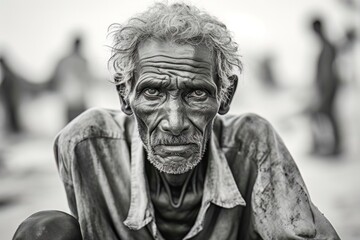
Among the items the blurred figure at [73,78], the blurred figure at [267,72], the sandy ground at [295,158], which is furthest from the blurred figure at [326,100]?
the blurred figure at [267,72]

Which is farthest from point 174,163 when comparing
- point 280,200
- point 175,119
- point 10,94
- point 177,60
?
point 10,94

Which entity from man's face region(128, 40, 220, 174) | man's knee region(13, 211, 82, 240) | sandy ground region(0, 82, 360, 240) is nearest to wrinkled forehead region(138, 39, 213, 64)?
man's face region(128, 40, 220, 174)

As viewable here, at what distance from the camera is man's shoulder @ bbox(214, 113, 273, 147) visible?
299 cm

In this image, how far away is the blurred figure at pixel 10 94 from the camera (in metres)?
16.3

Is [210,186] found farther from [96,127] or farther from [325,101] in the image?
[325,101]

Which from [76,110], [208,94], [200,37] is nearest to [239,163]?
[208,94]

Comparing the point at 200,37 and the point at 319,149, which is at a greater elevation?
the point at 200,37

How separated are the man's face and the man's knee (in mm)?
418

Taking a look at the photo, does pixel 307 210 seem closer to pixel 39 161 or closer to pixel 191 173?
pixel 191 173

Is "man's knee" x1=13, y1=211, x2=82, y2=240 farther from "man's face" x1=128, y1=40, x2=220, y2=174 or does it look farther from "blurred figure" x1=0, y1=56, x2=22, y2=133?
"blurred figure" x1=0, y1=56, x2=22, y2=133

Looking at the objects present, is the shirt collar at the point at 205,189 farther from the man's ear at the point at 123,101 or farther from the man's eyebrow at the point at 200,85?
the man's eyebrow at the point at 200,85

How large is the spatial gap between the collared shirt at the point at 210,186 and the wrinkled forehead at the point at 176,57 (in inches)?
15.1

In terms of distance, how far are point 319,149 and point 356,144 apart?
235 cm

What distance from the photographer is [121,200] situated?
2.91 m
